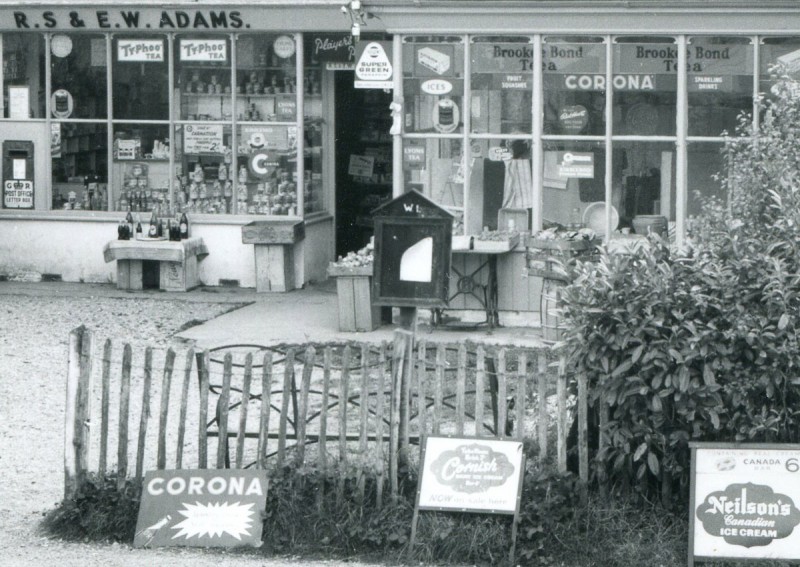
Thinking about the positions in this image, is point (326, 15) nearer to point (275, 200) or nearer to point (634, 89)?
point (275, 200)

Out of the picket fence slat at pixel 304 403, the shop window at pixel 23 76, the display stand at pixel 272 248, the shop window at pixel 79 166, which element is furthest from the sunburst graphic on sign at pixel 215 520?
the shop window at pixel 23 76

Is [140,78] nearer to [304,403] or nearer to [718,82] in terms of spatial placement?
[718,82]

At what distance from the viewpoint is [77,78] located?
57.2 ft

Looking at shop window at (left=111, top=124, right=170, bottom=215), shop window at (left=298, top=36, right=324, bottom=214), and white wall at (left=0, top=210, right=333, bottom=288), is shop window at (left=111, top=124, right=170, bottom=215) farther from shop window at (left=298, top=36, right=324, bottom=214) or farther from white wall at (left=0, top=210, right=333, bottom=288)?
shop window at (left=298, top=36, right=324, bottom=214)

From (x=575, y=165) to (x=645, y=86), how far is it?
106cm

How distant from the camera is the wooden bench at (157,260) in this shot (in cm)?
1642

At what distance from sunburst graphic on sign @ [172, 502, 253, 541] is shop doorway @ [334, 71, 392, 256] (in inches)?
431

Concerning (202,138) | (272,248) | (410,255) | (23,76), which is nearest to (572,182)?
(272,248)

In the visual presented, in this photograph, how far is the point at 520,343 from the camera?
13180 mm

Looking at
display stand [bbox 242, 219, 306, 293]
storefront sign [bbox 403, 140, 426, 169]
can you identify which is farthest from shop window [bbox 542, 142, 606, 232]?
display stand [bbox 242, 219, 306, 293]

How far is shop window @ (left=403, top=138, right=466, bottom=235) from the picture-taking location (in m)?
14.4

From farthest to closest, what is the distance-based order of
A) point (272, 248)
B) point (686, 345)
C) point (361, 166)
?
point (361, 166), point (272, 248), point (686, 345)

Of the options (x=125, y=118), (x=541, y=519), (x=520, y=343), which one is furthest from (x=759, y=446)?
(x=125, y=118)

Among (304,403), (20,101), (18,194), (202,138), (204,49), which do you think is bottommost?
(304,403)
